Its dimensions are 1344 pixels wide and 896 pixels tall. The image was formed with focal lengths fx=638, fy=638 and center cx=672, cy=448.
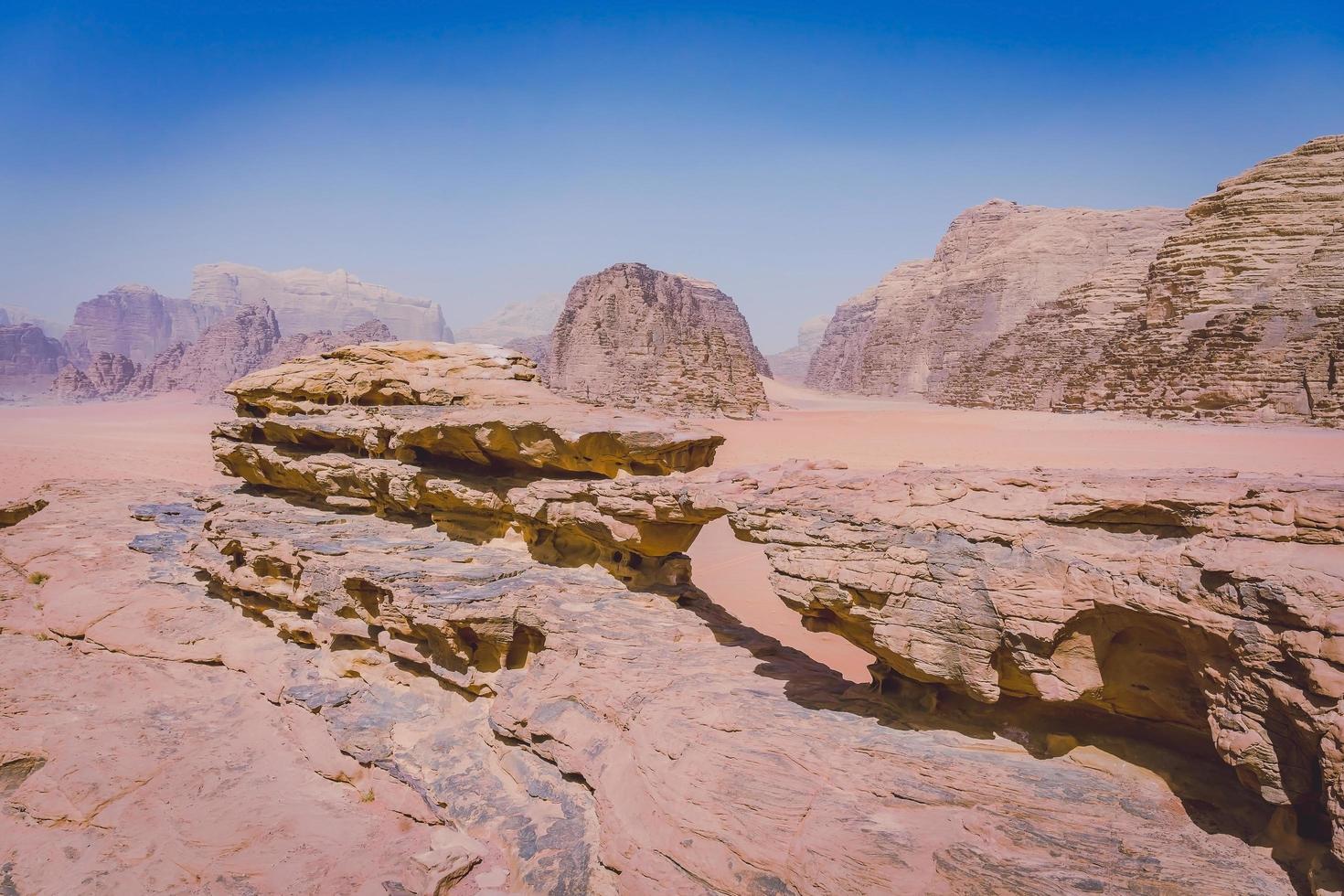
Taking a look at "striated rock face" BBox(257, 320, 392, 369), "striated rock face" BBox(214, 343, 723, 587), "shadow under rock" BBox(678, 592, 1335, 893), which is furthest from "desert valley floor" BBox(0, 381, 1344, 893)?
"striated rock face" BBox(257, 320, 392, 369)

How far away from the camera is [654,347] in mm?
52000

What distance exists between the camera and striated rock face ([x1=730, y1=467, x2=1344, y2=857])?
112 inches

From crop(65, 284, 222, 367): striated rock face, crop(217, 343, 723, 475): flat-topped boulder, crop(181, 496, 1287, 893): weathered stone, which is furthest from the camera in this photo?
crop(65, 284, 222, 367): striated rock face

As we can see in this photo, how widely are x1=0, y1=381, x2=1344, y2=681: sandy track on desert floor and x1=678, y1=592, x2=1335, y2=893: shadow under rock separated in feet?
9.65

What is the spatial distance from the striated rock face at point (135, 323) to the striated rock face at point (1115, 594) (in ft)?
312

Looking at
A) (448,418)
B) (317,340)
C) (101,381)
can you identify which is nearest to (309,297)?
(101,381)

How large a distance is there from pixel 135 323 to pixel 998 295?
9765cm

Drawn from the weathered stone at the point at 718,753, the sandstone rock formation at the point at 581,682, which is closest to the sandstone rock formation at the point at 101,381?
the sandstone rock formation at the point at 581,682

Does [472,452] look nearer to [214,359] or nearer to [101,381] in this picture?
[214,359]

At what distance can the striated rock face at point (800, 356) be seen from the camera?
115725 mm

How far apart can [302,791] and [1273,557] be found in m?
6.58

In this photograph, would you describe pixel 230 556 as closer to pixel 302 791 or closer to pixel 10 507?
pixel 302 791

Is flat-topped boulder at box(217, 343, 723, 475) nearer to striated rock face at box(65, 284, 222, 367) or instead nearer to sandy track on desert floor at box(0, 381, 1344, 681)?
sandy track on desert floor at box(0, 381, 1344, 681)

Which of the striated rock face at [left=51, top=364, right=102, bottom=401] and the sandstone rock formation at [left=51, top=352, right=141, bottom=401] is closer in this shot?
the striated rock face at [left=51, top=364, right=102, bottom=401]
